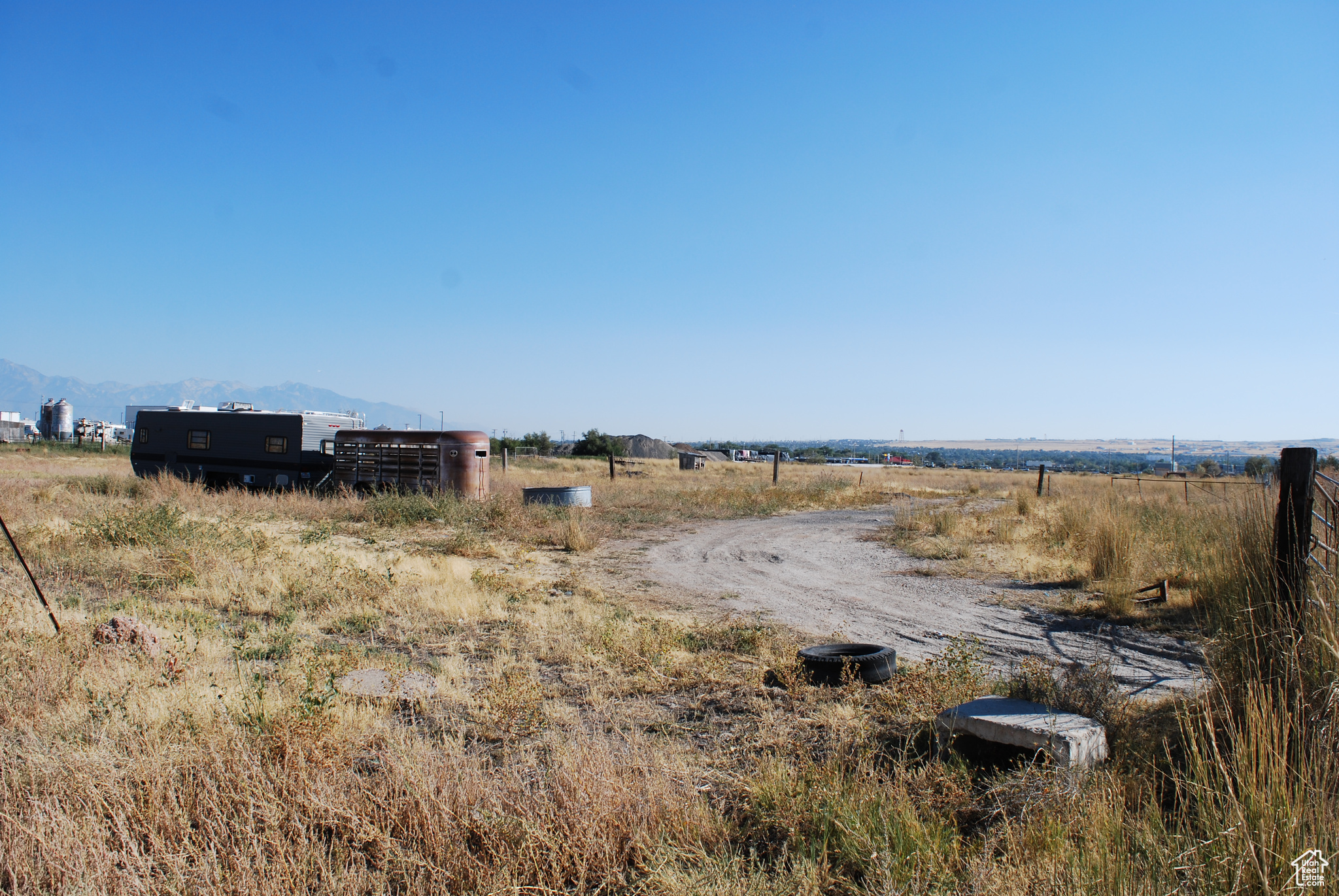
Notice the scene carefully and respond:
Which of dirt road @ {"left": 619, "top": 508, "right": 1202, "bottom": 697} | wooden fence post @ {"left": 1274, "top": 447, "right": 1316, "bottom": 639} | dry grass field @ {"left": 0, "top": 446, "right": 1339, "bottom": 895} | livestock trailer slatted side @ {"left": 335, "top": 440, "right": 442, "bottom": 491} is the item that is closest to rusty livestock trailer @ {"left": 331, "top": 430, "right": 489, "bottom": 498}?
livestock trailer slatted side @ {"left": 335, "top": 440, "right": 442, "bottom": 491}

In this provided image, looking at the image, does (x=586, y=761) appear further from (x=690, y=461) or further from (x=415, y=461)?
(x=690, y=461)

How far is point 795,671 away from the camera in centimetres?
615

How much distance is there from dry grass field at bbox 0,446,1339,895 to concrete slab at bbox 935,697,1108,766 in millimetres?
136

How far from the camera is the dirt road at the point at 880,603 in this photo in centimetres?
756

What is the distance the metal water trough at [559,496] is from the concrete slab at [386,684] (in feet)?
43.2

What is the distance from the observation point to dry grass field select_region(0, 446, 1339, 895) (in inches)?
119

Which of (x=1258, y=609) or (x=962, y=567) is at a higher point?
(x=1258, y=609)

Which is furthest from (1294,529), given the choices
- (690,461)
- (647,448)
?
(647,448)

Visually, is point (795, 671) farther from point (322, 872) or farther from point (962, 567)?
point (962, 567)

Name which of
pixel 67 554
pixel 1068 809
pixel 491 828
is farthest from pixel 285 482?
pixel 1068 809

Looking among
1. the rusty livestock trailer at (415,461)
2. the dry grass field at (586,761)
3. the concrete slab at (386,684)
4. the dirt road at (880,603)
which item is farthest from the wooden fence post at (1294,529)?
the rusty livestock trailer at (415,461)

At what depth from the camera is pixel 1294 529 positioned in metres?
4.32

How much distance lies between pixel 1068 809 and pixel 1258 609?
2153mm

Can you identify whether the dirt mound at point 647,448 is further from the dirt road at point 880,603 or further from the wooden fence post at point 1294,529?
the wooden fence post at point 1294,529
